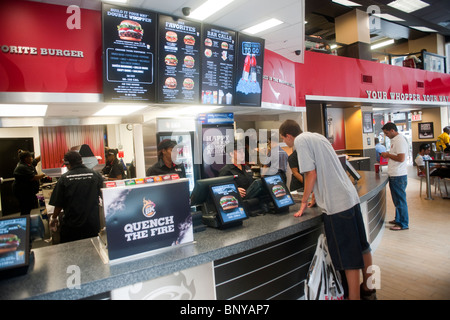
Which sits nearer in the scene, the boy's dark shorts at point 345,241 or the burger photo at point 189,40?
the boy's dark shorts at point 345,241

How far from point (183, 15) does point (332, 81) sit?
16.9ft

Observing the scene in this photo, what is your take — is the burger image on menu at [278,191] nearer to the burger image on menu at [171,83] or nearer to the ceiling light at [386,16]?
the burger image on menu at [171,83]

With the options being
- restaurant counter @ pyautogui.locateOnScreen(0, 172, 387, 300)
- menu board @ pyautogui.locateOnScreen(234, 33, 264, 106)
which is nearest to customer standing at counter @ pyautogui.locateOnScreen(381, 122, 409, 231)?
menu board @ pyautogui.locateOnScreen(234, 33, 264, 106)

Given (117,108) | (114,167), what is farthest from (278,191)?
(114,167)

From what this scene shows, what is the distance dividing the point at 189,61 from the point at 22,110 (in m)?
1.91

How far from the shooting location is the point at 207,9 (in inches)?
132

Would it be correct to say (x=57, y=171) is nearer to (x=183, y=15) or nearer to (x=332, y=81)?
(x=183, y=15)

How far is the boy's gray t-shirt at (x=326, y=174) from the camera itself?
241 centimetres

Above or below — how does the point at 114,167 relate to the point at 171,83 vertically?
below

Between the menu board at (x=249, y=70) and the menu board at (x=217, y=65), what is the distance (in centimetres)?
11

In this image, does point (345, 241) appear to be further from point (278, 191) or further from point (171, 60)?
point (171, 60)

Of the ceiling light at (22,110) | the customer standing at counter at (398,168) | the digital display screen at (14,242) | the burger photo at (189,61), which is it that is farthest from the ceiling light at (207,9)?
the customer standing at counter at (398,168)

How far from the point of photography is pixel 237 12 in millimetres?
3486

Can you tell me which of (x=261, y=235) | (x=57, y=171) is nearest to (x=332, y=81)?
(x=261, y=235)
